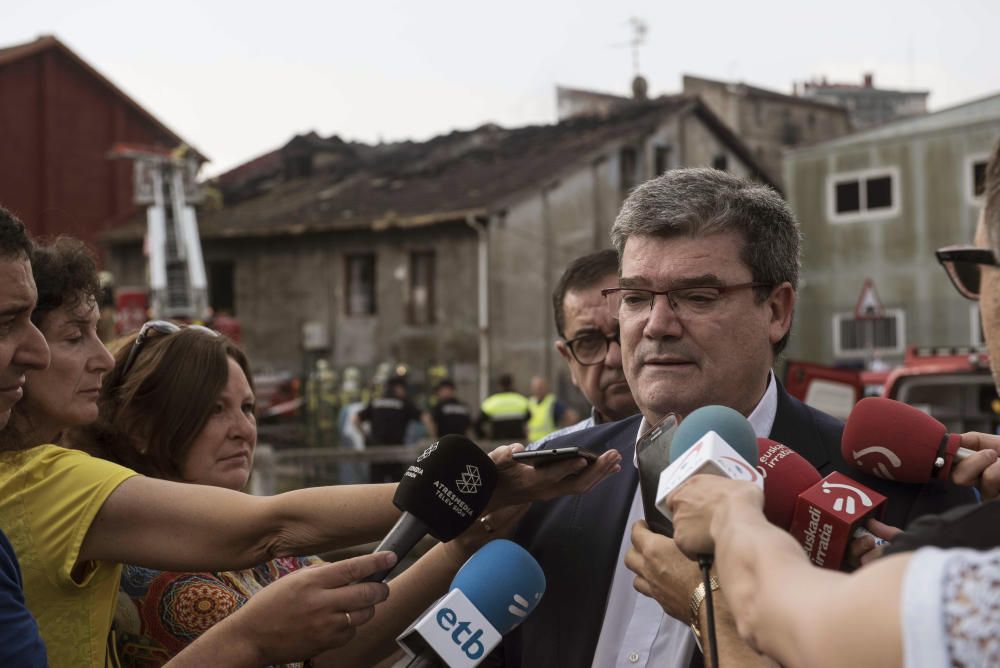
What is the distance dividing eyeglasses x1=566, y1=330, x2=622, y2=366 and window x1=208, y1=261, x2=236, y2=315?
80.7 feet

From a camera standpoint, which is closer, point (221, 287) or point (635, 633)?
point (635, 633)

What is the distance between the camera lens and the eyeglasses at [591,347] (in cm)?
460

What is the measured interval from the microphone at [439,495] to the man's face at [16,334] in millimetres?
826

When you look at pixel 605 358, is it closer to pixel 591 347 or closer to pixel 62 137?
pixel 591 347

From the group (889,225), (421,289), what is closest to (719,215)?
(421,289)

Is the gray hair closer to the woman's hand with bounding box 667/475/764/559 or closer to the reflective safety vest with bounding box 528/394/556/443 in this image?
the woman's hand with bounding box 667/475/764/559

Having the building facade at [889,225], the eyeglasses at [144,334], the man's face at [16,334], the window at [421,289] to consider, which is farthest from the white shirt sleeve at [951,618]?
the building facade at [889,225]

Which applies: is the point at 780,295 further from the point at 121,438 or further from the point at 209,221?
the point at 209,221

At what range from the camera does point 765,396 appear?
306 centimetres

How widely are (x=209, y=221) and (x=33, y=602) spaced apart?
27.9 m

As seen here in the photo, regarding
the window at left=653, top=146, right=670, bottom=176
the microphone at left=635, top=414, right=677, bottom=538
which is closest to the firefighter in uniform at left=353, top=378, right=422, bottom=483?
the microphone at left=635, top=414, right=677, bottom=538

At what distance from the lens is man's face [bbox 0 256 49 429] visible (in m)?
2.38

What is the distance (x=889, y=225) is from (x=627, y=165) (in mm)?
6585

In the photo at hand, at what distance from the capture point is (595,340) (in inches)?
183
